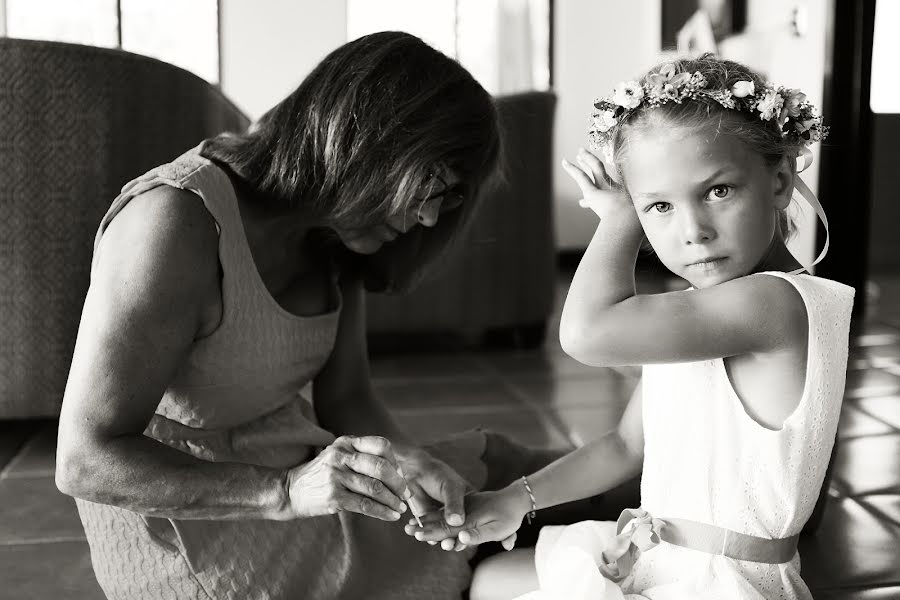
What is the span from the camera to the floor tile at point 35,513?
163cm

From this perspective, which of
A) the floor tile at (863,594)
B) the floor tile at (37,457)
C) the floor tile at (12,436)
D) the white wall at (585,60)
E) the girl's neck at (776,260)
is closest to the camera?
the girl's neck at (776,260)

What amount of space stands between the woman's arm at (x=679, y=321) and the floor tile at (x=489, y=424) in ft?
4.02

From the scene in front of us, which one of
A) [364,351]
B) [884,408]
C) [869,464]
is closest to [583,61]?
[884,408]

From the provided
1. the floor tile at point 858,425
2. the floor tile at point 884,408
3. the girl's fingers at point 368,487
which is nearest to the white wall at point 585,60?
the floor tile at point 884,408

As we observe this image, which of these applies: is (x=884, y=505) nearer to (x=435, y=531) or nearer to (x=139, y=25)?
(x=435, y=531)

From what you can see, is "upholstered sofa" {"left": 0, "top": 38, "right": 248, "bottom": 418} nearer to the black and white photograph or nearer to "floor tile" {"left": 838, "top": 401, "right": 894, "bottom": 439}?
the black and white photograph

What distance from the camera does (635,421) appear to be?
120 cm

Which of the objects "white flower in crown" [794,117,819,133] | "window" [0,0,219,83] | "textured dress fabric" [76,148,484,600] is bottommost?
"textured dress fabric" [76,148,484,600]

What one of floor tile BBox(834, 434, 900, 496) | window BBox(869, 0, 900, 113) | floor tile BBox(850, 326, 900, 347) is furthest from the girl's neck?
window BBox(869, 0, 900, 113)

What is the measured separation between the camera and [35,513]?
173 cm

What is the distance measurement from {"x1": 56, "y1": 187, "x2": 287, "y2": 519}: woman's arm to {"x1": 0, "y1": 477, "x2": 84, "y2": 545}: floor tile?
0.66 meters

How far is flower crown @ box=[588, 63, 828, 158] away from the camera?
97 centimetres

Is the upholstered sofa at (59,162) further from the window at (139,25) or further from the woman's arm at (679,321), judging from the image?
the window at (139,25)

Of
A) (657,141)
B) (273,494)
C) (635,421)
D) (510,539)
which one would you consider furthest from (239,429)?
(657,141)
